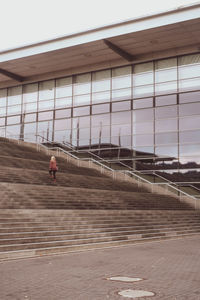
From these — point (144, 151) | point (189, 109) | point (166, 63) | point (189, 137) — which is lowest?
point (144, 151)

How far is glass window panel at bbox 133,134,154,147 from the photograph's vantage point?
94.6ft

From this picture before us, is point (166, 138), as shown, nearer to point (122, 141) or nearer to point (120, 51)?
point (122, 141)

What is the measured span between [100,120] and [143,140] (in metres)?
4.08

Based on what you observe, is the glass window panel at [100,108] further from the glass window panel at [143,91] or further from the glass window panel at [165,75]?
the glass window panel at [165,75]

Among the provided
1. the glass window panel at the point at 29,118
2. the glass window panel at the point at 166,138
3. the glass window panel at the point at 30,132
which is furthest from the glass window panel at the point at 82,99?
the glass window panel at the point at 166,138

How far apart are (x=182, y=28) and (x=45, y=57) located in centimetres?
1087

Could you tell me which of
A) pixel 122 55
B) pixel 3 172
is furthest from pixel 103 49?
pixel 3 172

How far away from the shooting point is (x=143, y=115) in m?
29.5

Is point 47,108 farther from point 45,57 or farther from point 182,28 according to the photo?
point 182,28

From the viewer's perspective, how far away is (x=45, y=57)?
3078 centimetres

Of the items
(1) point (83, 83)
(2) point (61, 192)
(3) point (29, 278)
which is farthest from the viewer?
(1) point (83, 83)

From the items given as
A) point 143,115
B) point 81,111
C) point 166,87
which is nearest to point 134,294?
point 143,115

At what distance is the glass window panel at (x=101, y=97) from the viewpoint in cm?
3109

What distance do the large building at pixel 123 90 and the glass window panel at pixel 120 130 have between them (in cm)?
8
